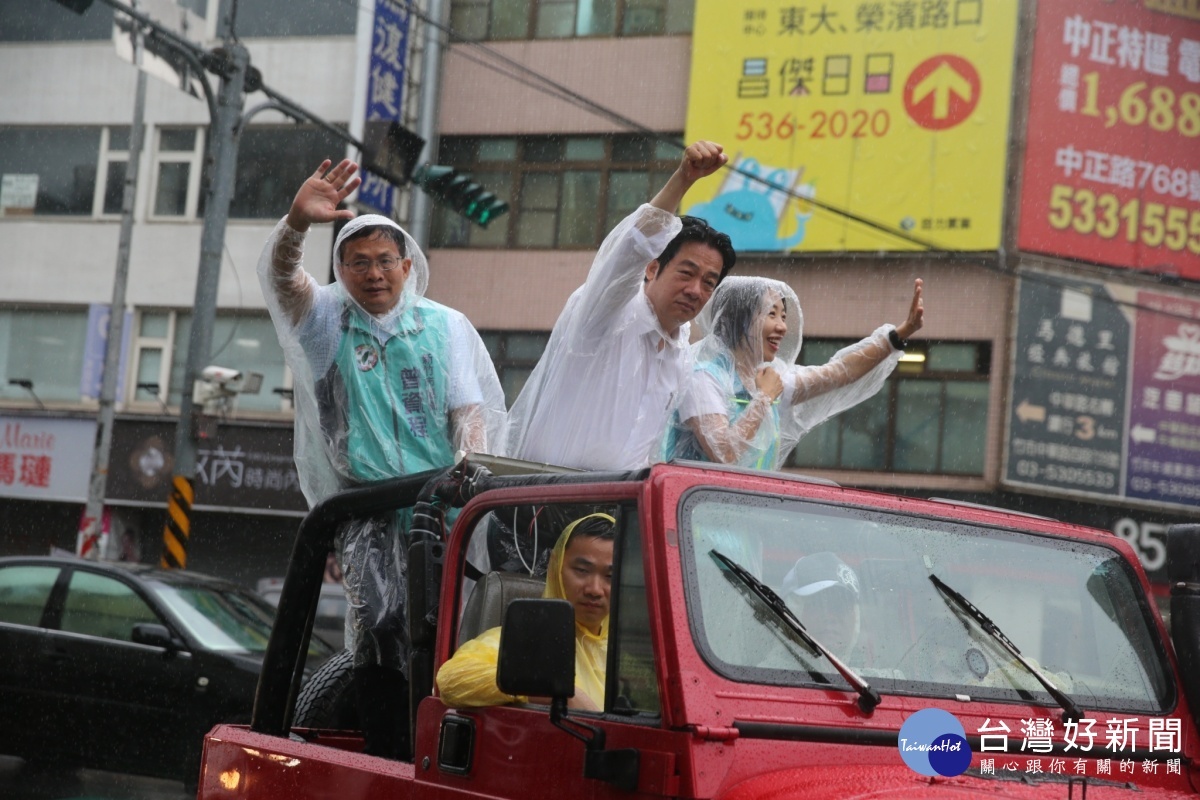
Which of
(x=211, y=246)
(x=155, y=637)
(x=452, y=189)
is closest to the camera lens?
(x=155, y=637)

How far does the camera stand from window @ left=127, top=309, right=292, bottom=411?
22266mm

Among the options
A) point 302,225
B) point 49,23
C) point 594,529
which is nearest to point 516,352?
point 49,23

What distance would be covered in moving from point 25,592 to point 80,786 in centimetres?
130

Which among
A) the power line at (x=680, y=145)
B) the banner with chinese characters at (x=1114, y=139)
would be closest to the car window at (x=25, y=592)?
A: the power line at (x=680, y=145)

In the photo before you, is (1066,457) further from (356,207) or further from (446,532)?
(446,532)

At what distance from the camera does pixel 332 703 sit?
14.0ft

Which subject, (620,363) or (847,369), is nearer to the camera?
(620,363)

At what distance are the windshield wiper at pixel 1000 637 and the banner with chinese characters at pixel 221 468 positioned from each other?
61.3 feet

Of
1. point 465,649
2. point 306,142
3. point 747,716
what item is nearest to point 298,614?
point 465,649

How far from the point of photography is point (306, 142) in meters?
22.5

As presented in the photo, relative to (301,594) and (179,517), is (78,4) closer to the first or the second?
(179,517)

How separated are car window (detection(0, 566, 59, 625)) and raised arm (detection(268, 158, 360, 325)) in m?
5.96

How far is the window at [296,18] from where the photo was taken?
22.4 m

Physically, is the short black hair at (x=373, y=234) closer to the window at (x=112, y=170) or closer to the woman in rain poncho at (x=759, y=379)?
the woman in rain poncho at (x=759, y=379)
